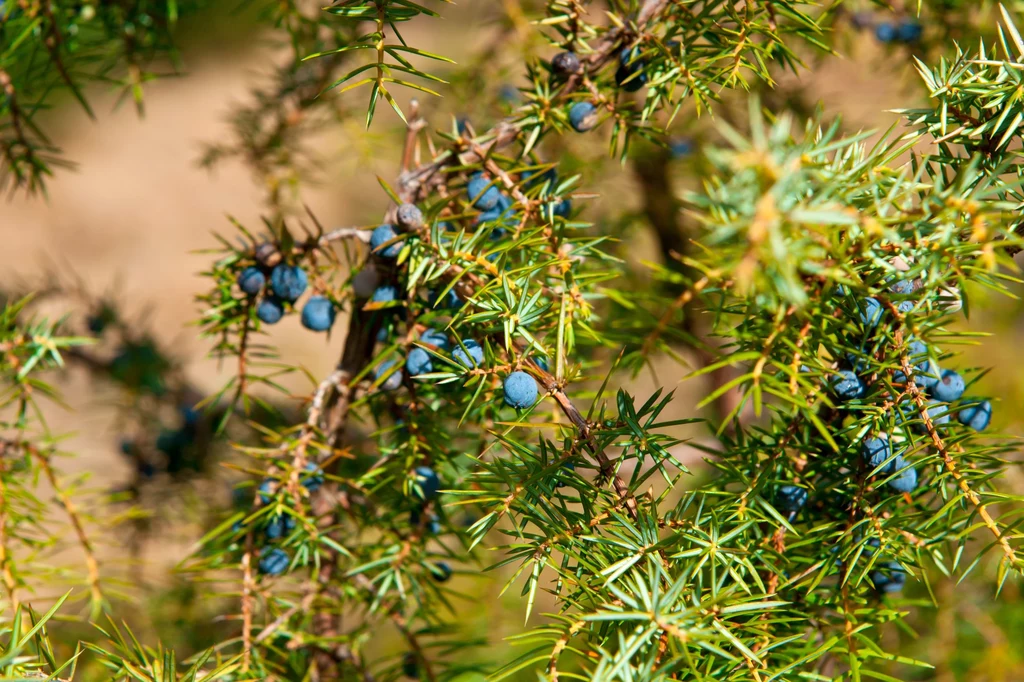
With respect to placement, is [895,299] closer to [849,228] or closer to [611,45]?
[849,228]

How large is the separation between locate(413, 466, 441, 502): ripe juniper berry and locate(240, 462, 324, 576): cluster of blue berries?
69mm

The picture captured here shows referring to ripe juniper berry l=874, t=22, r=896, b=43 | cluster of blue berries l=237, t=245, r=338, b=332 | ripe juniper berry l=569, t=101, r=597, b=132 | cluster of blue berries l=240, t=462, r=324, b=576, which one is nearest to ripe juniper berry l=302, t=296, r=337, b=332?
cluster of blue berries l=237, t=245, r=338, b=332

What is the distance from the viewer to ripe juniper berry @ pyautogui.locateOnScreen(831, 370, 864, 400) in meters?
0.39

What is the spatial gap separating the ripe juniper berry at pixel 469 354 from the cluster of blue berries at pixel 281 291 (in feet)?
0.44

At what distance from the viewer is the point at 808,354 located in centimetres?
37

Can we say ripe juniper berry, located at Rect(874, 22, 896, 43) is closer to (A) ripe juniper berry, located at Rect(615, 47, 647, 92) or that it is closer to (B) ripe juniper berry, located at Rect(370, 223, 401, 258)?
(A) ripe juniper berry, located at Rect(615, 47, 647, 92)

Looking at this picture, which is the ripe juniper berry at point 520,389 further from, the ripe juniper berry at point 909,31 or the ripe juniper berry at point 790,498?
the ripe juniper berry at point 909,31

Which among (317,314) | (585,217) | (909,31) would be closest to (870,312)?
(317,314)

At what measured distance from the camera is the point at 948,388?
0.43 meters

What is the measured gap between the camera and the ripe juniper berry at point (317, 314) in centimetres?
52

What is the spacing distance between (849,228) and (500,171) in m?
0.22

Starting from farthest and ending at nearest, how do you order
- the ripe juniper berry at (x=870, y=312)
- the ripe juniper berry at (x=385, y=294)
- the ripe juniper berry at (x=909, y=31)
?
1. the ripe juniper berry at (x=909, y=31)
2. the ripe juniper berry at (x=385, y=294)
3. the ripe juniper berry at (x=870, y=312)

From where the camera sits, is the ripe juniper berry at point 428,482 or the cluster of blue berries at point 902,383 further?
the ripe juniper berry at point 428,482

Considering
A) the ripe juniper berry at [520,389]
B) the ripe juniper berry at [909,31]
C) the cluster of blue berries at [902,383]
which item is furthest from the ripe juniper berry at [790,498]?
the ripe juniper berry at [909,31]
